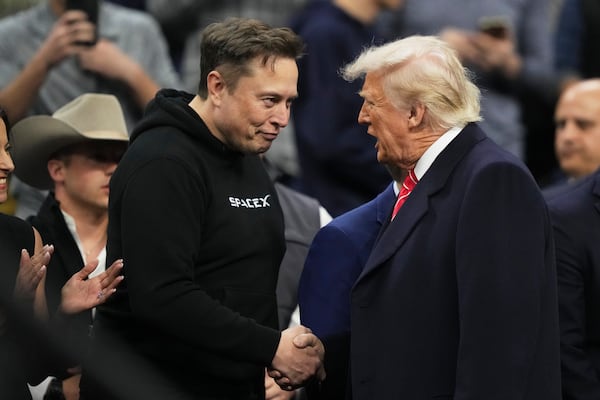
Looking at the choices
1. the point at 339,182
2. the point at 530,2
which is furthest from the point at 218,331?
the point at 530,2

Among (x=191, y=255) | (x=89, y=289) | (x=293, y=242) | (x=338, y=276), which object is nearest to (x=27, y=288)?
(x=89, y=289)

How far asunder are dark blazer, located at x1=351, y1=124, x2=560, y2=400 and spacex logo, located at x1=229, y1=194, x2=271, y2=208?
41cm

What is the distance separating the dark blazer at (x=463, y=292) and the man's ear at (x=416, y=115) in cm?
13

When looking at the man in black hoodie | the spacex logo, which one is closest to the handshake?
the man in black hoodie

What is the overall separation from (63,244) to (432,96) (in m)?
1.53

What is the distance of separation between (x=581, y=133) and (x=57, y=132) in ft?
8.48

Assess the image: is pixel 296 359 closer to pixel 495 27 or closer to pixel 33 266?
pixel 33 266

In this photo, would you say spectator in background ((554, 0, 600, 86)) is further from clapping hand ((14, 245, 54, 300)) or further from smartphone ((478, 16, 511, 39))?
clapping hand ((14, 245, 54, 300))

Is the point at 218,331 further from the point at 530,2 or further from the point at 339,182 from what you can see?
the point at 530,2

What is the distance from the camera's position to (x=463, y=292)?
12.8 ft

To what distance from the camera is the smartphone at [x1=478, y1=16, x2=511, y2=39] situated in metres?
7.36

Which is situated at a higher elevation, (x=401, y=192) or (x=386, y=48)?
(x=386, y=48)

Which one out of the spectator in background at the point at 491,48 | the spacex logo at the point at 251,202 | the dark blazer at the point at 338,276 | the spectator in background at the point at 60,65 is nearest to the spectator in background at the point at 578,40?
the spectator in background at the point at 491,48

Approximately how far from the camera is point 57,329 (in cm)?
251
